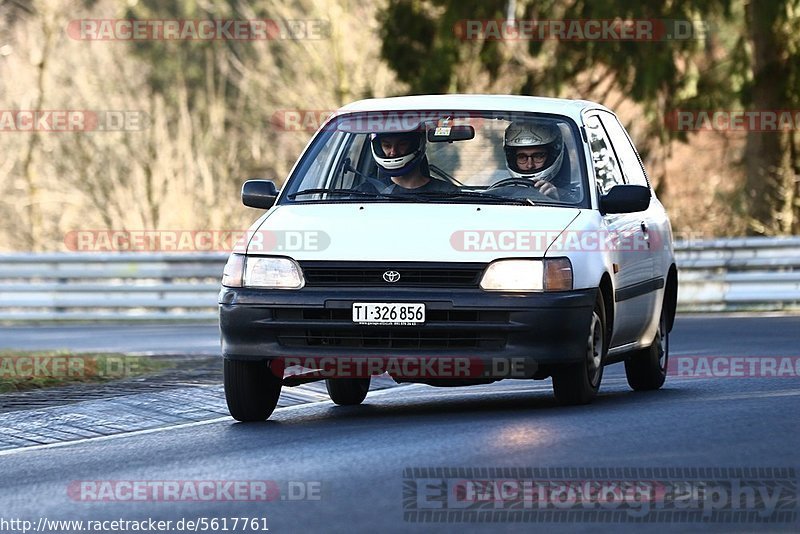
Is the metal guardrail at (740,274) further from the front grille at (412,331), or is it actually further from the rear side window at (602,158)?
the front grille at (412,331)

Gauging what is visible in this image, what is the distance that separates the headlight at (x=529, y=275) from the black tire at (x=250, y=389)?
4.78 feet

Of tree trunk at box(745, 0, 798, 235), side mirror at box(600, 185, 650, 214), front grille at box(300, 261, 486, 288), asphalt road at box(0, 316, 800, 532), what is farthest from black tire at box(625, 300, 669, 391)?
tree trunk at box(745, 0, 798, 235)

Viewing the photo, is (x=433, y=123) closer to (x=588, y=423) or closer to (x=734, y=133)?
(x=588, y=423)

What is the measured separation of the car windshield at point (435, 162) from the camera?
35.1ft

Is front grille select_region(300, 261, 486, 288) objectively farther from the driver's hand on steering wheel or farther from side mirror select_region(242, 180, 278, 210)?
side mirror select_region(242, 180, 278, 210)

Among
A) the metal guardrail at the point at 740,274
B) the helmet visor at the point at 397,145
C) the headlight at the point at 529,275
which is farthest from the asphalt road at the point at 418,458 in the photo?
the metal guardrail at the point at 740,274

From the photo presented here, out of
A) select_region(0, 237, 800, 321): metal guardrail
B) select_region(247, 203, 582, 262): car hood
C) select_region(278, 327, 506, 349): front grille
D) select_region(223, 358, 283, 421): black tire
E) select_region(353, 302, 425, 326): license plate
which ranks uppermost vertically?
select_region(247, 203, 582, 262): car hood

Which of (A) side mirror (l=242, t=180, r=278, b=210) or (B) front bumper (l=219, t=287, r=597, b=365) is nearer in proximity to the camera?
(B) front bumper (l=219, t=287, r=597, b=365)

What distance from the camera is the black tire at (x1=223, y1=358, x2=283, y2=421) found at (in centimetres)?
1025

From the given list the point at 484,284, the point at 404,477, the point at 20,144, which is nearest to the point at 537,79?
the point at 20,144

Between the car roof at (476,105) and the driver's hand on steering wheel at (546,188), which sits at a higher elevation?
the car roof at (476,105)

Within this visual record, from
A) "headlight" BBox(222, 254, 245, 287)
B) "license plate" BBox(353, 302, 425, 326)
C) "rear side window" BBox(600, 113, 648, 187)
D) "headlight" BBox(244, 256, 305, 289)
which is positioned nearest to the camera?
"license plate" BBox(353, 302, 425, 326)

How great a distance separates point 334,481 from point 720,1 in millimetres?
19197

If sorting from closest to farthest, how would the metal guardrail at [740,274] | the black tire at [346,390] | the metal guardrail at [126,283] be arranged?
the black tire at [346,390]
the metal guardrail at [740,274]
the metal guardrail at [126,283]
